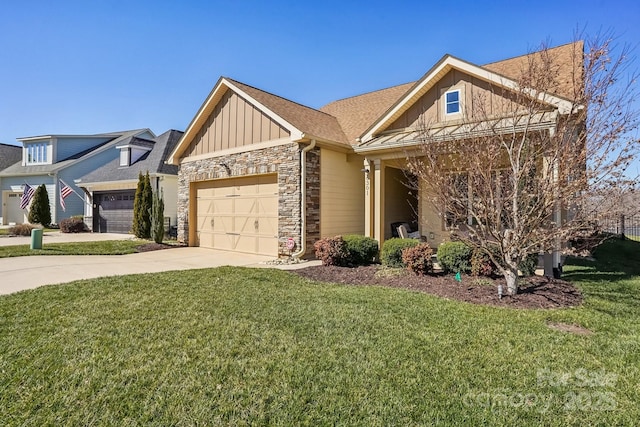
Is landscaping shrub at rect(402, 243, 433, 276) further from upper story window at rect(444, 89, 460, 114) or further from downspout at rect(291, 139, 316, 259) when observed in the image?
upper story window at rect(444, 89, 460, 114)

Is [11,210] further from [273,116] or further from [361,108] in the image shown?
[361,108]

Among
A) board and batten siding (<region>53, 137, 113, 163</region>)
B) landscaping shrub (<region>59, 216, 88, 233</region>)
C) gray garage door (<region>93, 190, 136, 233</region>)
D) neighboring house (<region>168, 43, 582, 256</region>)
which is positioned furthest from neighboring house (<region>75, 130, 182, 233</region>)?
board and batten siding (<region>53, 137, 113, 163</region>)

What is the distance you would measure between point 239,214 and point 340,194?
379cm

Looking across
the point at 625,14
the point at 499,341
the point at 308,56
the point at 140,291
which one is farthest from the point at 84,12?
the point at 625,14

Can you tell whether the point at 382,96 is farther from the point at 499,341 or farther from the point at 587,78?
the point at 499,341

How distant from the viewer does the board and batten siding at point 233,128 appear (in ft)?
36.9

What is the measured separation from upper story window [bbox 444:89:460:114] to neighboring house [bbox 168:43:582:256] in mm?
28

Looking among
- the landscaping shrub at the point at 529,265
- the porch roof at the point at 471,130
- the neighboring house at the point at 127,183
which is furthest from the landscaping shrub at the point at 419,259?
the neighboring house at the point at 127,183

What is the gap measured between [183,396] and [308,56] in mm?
12073

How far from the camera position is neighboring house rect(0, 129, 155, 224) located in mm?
23938

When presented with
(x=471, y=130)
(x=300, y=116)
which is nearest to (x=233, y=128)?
(x=300, y=116)

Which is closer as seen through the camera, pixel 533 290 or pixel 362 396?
pixel 362 396

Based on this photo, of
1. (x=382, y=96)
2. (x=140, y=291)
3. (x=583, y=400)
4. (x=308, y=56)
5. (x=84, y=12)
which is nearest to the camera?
(x=583, y=400)

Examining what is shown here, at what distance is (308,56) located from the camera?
12.5m
